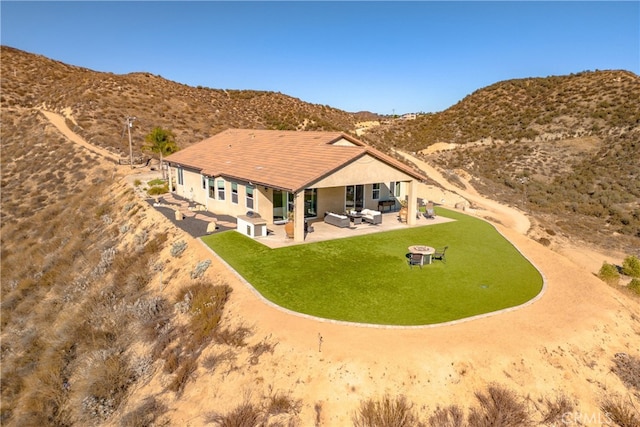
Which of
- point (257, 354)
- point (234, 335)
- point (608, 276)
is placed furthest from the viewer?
point (608, 276)

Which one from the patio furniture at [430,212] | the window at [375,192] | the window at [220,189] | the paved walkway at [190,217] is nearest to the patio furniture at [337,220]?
the window at [375,192]

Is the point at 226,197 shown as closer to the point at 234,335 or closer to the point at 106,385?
the point at 234,335

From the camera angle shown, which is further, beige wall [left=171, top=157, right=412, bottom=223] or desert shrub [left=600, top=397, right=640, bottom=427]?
beige wall [left=171, top=157, right=412, bottom=223]

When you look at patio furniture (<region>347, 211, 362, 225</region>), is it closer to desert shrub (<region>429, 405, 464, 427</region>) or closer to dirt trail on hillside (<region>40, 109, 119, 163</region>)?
desert shrub (<region>429, 405, 464, 427</region>)

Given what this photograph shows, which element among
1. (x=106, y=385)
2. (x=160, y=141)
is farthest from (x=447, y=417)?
(x=160, y=141)

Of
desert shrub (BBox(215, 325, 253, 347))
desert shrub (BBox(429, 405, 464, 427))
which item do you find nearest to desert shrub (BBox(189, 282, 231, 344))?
desert shrub (BBox(215, 325, 253, 347))

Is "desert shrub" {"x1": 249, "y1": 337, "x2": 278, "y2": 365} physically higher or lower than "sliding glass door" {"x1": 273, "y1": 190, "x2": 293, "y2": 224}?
lower
